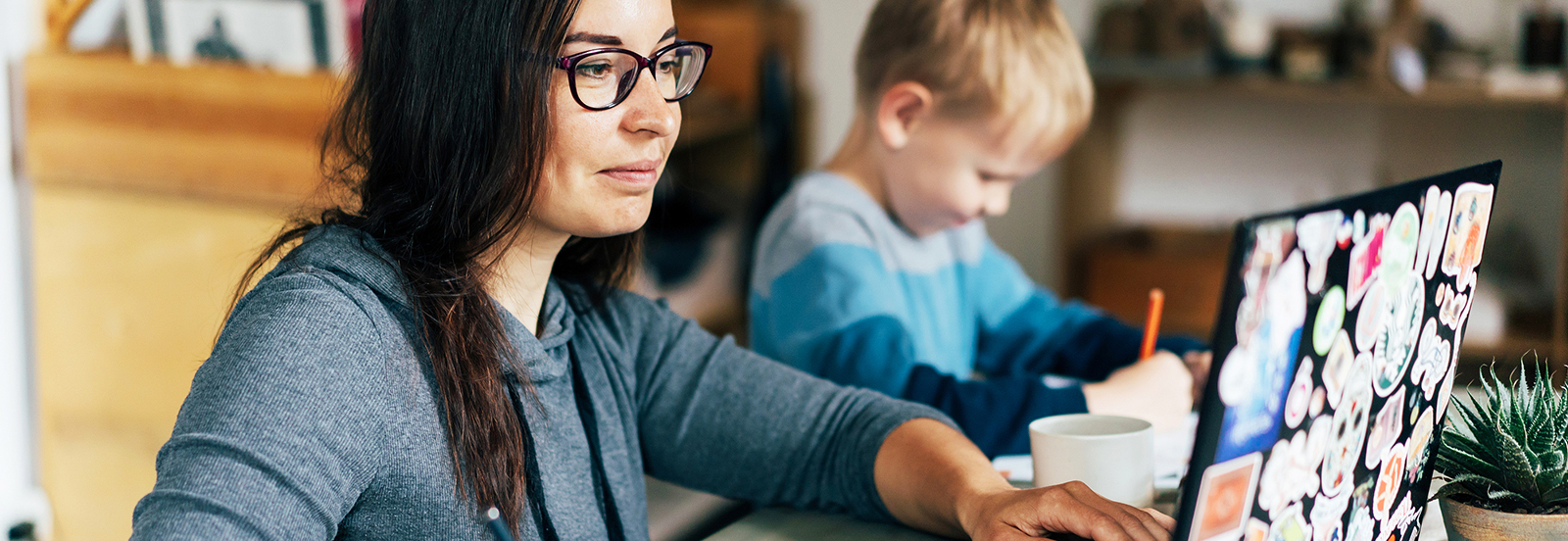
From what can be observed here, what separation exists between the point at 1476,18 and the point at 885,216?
2182 mm

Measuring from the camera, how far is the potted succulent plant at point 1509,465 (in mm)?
716

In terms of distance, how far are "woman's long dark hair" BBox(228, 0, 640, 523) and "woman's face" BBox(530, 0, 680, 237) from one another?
14 mm

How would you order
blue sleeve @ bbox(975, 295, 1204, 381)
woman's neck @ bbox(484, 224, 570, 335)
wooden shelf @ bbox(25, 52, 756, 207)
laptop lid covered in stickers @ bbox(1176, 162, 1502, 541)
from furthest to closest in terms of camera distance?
wooden shelf @ bbox(25, 52, 756, 207) < blue sleeve @ bbox(975, 295, 1204, 381) < woman's neck @ bbox(484, 224, 570, 335) < laptop lid covered in stickers @ bbox(1176, 162, 1502, 541)

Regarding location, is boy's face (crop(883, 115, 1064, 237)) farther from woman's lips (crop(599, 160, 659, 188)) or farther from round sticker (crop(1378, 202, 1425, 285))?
round sticker (crop(1378, 202, 1425, 285))

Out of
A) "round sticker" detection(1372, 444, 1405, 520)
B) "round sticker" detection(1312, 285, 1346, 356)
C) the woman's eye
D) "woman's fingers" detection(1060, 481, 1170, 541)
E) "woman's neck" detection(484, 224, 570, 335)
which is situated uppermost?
the woman's eye

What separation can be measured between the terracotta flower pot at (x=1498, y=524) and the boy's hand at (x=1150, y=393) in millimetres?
318

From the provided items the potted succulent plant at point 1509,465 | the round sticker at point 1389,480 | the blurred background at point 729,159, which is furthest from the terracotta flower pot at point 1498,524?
the blurred background at point 729,159

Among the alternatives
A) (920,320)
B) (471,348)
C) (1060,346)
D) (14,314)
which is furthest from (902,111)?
(14,314)

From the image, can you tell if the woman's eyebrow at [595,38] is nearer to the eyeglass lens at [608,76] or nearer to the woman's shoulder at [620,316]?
the eyeglass lens at [608,76]

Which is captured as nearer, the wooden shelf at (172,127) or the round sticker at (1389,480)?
the round sticker at (1389,480)

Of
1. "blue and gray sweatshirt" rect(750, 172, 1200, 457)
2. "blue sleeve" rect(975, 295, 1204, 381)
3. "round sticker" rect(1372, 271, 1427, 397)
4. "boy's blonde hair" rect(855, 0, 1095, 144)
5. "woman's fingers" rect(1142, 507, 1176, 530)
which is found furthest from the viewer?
→ "blue sleeve" rect(975, 295, 1204, 381)

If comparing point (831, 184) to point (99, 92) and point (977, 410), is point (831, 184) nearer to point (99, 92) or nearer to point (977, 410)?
point (977, 410)

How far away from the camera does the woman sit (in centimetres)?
62

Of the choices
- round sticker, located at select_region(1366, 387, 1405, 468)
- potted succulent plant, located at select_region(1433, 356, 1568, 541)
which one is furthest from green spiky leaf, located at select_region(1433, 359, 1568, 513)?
round sticker, located at select_region(1366, 387, 1405, 468)
